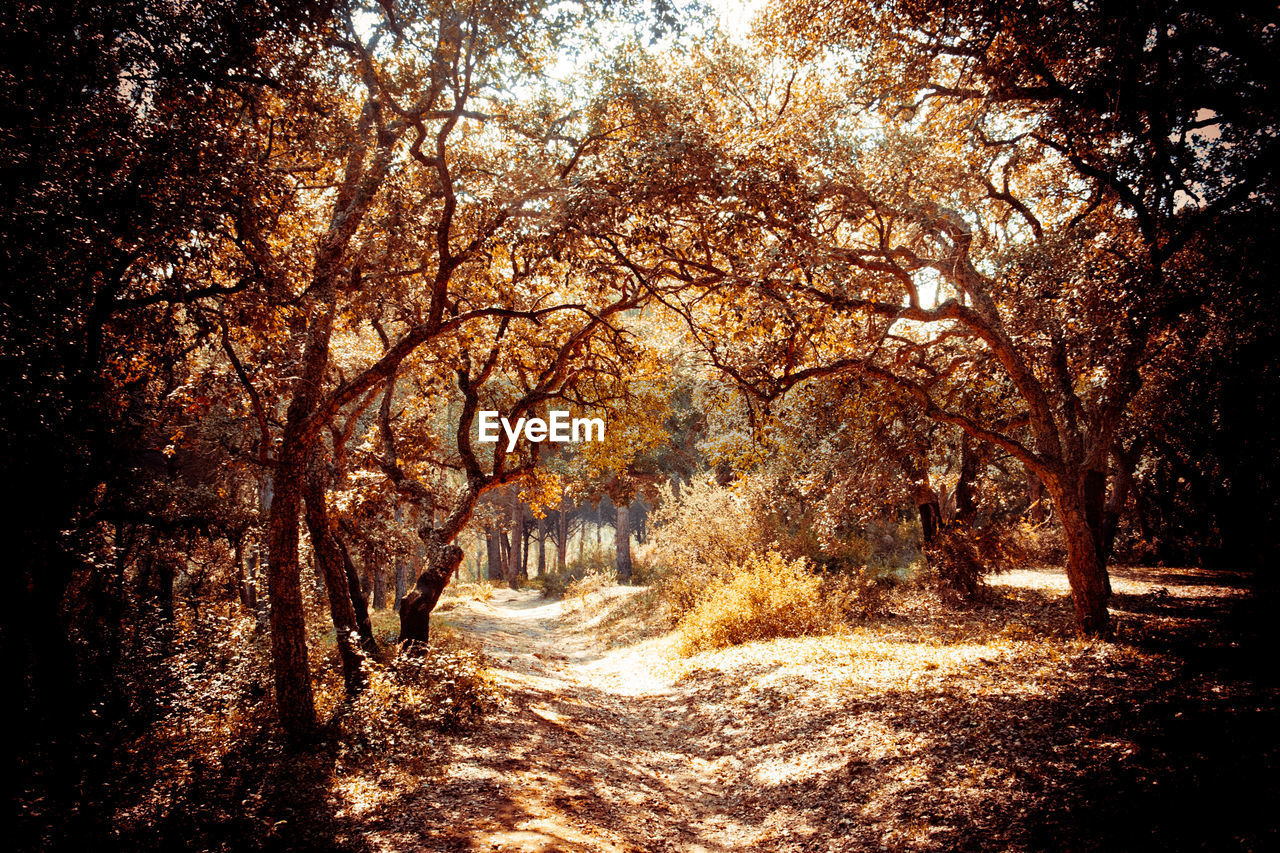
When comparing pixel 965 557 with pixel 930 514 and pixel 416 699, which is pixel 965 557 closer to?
pixel 930 514

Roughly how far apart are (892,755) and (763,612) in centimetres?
639

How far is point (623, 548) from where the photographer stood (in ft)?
97.1

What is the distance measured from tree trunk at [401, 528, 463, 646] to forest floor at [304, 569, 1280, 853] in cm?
187

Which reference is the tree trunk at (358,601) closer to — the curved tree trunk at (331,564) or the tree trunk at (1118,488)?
the curved tree trunk at (331,564)

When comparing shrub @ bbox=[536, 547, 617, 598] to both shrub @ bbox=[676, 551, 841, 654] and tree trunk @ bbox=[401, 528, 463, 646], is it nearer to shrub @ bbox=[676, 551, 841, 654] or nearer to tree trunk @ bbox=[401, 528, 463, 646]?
shrub @ bbox=[676, 551, 841, 654]

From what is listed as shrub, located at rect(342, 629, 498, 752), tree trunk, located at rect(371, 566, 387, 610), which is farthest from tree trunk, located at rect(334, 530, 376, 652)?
tree trunk, located at rect(371, 566, 387, 610)

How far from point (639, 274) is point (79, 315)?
5.63 m

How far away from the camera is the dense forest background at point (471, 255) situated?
5266 mm

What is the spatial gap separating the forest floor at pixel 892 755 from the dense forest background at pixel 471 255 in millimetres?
1601

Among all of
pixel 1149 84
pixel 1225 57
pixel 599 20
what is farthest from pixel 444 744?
pixel 1225 57

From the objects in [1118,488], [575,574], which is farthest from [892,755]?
[575,574]

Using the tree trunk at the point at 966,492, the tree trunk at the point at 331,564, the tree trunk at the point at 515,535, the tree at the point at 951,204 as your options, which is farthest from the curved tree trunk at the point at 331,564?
the tree trunk at the point at 515,535

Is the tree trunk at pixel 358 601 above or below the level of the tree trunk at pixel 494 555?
above

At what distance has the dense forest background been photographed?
207 inches
